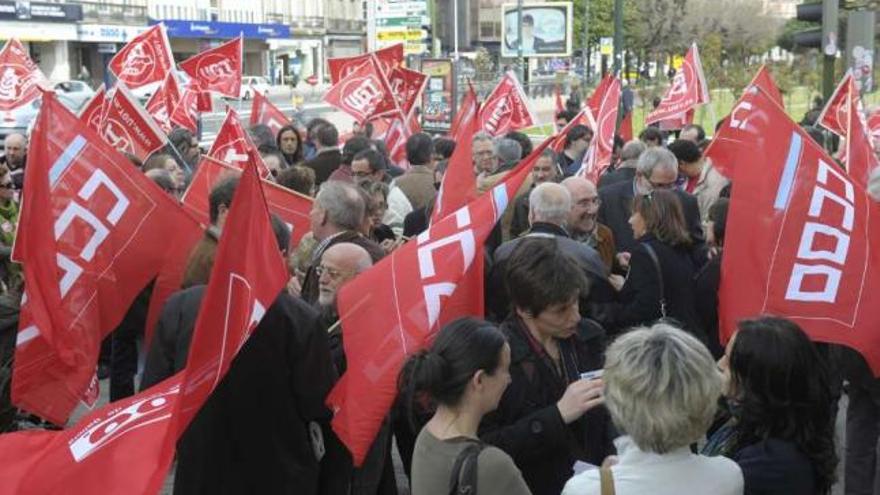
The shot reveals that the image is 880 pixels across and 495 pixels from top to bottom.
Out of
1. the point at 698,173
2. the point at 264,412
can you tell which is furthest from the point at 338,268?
the point at 698,173

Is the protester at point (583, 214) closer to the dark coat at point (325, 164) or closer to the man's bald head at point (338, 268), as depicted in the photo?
the man's bald head at point (338, 268)

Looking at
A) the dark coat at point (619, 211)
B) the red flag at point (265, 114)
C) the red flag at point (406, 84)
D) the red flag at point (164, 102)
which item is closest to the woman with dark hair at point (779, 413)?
the dark coat at point (619, 211)

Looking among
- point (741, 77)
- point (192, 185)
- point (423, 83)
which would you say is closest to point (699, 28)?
point (741, 77)

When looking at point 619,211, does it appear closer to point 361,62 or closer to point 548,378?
point 548,378

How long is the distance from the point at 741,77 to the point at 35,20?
3672cm

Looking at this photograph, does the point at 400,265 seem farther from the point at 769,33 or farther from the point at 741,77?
the point at 769,33

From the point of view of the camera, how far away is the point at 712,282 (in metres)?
5.68

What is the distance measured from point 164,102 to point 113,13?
5369 centimetres

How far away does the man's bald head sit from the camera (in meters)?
4.87

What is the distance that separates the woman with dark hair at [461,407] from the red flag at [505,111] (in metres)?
10.3

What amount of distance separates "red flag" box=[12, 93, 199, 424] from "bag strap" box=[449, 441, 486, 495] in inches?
75.5

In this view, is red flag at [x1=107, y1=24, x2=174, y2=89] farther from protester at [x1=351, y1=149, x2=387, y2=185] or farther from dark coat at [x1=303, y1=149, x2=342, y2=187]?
protester at [x1=351, y1=149, x2=387, y2=185]

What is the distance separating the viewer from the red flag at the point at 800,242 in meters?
4.51

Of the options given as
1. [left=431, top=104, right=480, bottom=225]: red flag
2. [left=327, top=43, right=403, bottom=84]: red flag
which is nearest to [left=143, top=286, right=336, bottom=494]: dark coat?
[left=431, top=104, right=480, bottom=225]: red flag
